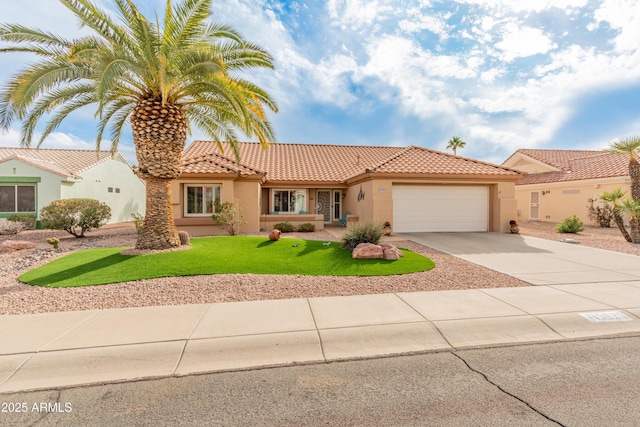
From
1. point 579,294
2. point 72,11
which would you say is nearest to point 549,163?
point 579,294

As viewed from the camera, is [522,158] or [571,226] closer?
[571,226]

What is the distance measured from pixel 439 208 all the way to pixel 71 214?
17.8m

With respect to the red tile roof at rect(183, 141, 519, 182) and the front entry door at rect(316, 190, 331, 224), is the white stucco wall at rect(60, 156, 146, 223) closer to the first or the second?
the red tile roof at rect(183, 141, 519, 182)

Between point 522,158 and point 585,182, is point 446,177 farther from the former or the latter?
point 522,158

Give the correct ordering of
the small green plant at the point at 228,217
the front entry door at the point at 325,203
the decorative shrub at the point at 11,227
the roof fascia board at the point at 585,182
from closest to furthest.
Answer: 1. the small green plant at the point at 228,217
2. the decorative shrub at the point at 11,227
3. the roof fascia board at the point at 585,182
4. the front entry door at the point at 325,203

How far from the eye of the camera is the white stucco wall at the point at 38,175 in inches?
763

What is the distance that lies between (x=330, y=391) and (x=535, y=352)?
9.59 feet

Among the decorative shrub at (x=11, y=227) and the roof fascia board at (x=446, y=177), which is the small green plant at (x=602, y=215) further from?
the decorative shrub at (x=11, y=227)

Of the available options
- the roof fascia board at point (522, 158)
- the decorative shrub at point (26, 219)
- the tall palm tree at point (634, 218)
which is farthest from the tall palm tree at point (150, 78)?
the roof fascia board at point (522, 158)

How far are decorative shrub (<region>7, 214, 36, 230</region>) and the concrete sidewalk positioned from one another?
17.5 metres

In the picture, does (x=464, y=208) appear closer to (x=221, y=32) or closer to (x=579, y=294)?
(x=579, y=294)

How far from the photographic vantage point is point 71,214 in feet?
47.1

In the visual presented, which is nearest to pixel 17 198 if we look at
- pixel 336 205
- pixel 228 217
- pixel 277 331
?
pixel 228 217

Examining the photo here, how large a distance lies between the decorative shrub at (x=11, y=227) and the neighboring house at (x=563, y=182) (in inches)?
1347
